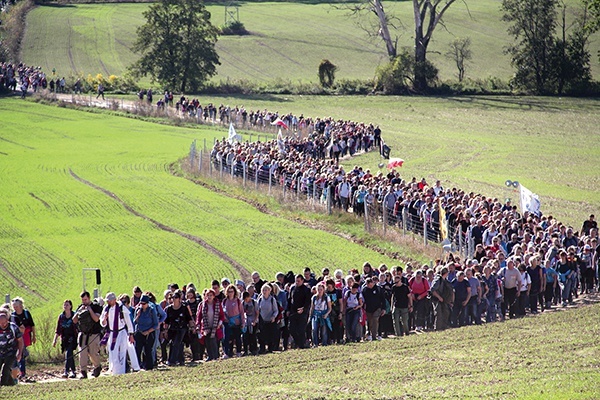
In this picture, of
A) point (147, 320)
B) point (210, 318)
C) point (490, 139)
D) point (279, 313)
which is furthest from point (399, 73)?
point (147, 320)

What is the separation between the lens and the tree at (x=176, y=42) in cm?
7525

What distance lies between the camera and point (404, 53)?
265 feet

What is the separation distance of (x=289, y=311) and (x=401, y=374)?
12.8 ft

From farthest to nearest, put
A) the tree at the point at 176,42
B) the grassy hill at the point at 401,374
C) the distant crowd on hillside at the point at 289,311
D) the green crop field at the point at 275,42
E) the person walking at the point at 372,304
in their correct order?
the green crop field at the point at 275,42 < the tree at the point at 176,42 < the person walking at the point at 372,304 < the distant crowd on hillside at the point at 289,311 < the grassy hill at the point at 401,374

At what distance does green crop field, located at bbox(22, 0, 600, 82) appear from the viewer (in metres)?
92.2

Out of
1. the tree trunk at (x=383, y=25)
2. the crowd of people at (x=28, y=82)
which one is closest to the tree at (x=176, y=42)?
the crowd of people at (x=28, y=82)

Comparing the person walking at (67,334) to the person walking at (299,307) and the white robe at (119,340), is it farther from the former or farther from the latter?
the person walking at (299,307)

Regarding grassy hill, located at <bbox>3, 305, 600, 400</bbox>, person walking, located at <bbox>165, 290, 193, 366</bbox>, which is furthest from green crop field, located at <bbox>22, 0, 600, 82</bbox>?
grassy hill, located at <bbox>3, 305, 600, 400</bbox>

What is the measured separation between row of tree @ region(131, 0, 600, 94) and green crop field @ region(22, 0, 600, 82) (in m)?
8.65

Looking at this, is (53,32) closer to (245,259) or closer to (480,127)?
(480,127)

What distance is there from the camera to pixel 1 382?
14.8 metres

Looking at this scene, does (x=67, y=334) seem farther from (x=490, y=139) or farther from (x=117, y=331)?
(x=490, y=139)

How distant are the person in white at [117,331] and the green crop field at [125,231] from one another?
5.95 meters

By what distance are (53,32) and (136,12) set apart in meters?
17.6
